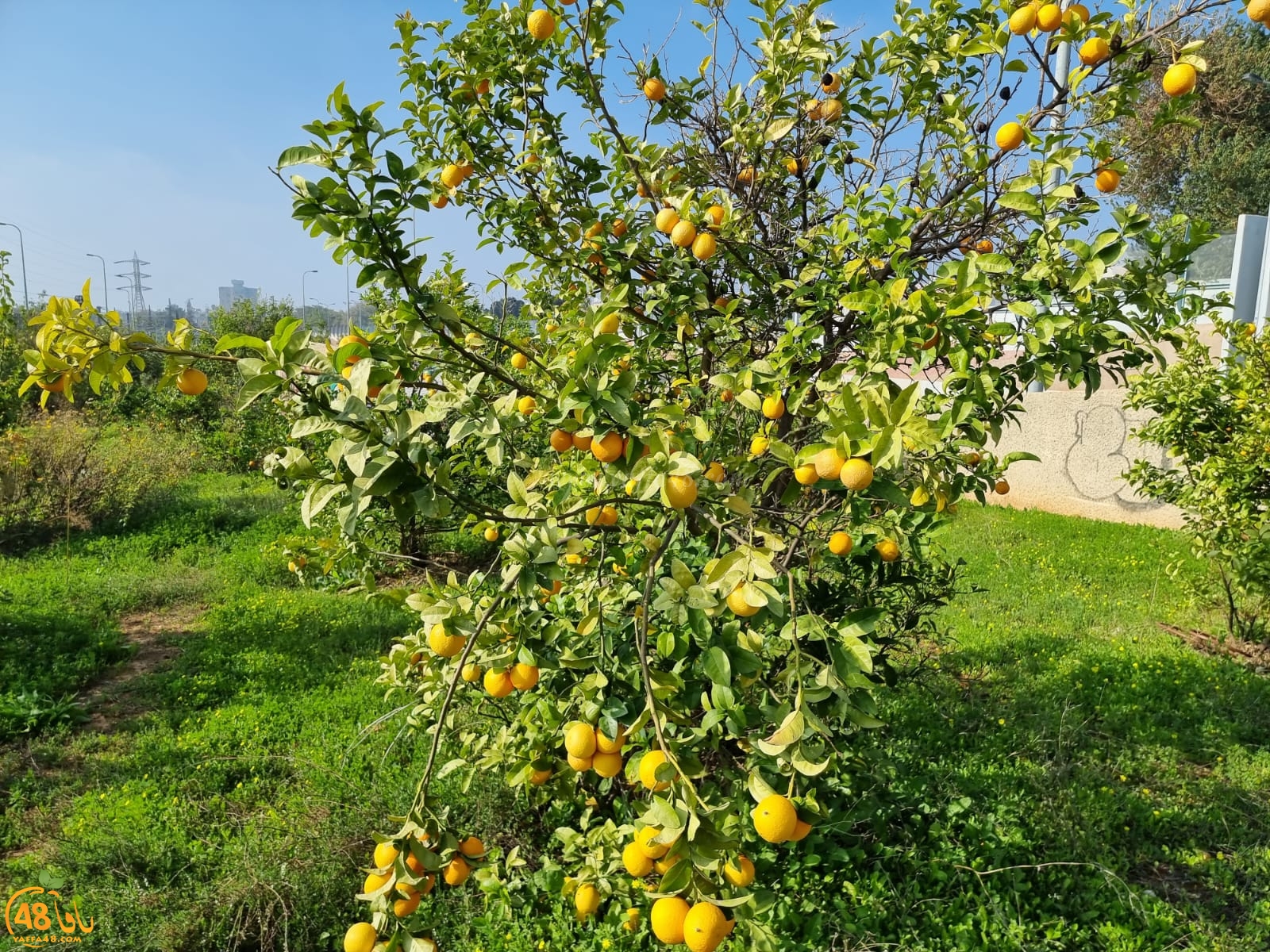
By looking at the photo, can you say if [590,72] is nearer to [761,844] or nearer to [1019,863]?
[761,844]

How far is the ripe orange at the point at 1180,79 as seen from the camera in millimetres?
1493

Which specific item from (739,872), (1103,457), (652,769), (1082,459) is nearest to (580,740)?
(652,769)

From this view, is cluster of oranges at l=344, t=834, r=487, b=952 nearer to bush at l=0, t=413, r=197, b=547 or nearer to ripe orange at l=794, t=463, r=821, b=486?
ripe orange at l=794, t=463, r=821, b=486

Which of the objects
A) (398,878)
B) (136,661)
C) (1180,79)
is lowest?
(136,661)

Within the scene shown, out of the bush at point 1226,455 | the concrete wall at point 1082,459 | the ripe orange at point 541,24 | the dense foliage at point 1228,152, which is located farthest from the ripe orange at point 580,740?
the dense foliage at point 1228,152

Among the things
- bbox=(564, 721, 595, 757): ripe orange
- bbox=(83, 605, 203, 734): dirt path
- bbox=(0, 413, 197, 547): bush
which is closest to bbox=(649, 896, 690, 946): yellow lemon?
bbox=(564, 721, 595, 757): ripe orange

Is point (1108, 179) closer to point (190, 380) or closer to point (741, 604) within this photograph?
point (741, 604)

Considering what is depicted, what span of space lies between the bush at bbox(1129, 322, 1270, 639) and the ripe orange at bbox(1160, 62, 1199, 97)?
8.81ft

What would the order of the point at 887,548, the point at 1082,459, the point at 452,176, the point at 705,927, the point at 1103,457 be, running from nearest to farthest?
the point at 705,927, the point at 887,548, the point at 452,176, the point at 1103,457, the point at 1082,459

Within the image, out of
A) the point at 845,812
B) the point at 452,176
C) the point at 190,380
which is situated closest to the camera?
the point at 190,380

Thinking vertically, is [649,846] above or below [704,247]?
below

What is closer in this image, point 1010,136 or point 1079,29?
point 1079,29

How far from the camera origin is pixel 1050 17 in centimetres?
150

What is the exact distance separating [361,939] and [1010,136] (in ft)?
6.46
